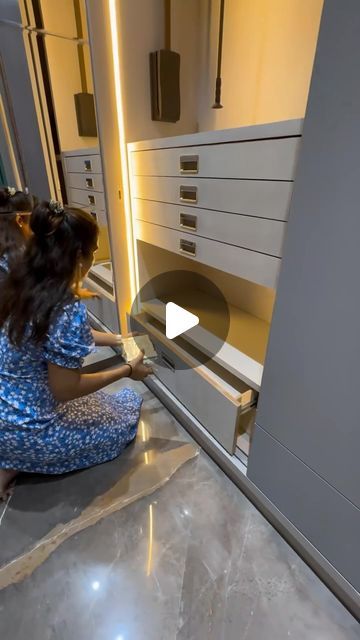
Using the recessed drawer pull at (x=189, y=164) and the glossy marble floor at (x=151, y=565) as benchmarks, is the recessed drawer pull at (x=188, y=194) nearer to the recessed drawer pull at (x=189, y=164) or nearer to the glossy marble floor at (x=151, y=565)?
the recessed drawer pull at (x=189, y=164)

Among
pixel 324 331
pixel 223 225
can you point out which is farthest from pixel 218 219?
pixel 324 331

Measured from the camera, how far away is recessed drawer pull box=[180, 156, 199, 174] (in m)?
0.91

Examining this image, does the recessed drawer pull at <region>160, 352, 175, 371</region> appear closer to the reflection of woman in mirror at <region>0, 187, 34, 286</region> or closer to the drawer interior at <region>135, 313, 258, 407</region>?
the drawer interior at <region>135, 313, 258, 407</region>

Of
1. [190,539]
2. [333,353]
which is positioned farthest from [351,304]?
[190,539]

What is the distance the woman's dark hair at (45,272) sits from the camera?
74 centimetres

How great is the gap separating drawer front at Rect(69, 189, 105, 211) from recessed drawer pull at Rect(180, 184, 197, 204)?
1.80 ft

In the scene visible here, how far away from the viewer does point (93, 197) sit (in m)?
1.55

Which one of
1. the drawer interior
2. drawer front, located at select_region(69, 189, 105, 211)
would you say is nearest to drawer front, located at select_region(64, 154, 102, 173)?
drawer front, located at select_region(69, 189, 105, 211)

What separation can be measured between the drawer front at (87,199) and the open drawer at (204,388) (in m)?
0.67

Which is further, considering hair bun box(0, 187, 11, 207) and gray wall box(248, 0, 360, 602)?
hair bun box(0, 187, 11, 207)

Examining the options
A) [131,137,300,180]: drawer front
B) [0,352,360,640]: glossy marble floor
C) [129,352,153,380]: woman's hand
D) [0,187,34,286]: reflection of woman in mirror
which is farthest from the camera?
[0,187,34,286]: reflection of woman in mirror

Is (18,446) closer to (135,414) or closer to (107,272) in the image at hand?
(135,414)

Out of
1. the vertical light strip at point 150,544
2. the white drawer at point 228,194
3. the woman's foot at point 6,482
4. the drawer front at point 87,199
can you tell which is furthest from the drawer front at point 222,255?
the woman's foot at point 6,482

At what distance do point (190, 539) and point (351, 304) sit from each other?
2.83ft
